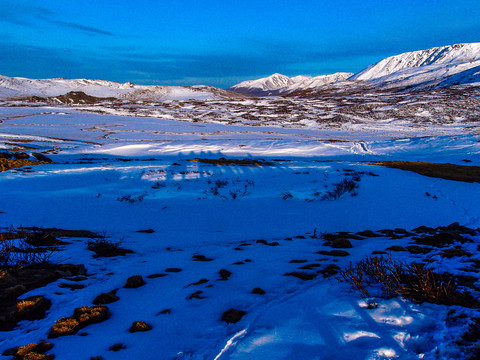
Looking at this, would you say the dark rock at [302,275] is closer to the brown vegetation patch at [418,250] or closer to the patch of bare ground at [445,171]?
the brown vegetation patch at [418,250]

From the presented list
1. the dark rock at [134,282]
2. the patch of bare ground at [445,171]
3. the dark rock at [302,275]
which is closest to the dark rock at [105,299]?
the dark rock at [134,282]

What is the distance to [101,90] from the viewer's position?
13775cm

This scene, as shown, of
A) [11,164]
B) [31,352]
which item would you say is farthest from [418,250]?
[11,164]

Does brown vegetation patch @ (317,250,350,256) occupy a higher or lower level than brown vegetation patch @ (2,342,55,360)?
lower

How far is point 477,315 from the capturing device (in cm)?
192

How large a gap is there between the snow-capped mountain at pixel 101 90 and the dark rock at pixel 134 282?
Result: 411 feet

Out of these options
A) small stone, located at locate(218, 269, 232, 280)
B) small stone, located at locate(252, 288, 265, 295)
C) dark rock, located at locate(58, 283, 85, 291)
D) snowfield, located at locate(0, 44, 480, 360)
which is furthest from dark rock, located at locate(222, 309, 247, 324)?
dark rock, located at locate(58, 283, 85, 291)

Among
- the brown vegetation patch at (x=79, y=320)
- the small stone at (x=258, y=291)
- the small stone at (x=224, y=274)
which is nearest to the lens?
the brown vegetation patch at (x=79, y=320)

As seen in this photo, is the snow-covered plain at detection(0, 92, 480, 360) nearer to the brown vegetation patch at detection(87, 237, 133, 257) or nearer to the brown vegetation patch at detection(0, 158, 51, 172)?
the brown vegetation patch at detection(87, 237, 133, 257)

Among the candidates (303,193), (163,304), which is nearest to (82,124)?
(303,193)

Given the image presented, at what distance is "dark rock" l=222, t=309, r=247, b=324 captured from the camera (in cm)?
226

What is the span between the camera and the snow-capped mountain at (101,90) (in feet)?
418

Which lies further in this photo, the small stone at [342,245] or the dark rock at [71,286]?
the small stone at [342,245]

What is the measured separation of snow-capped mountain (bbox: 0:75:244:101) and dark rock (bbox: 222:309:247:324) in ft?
414
